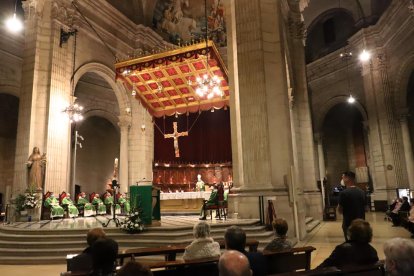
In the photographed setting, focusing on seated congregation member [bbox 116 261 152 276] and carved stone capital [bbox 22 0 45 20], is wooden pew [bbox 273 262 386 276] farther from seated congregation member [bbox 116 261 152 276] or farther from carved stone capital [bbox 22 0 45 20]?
carved stone capital [bbox 22 0 45 20]

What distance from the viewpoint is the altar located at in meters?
11.6

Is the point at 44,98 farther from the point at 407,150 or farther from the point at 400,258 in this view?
the point at 407,150

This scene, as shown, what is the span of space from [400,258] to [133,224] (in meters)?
5.68

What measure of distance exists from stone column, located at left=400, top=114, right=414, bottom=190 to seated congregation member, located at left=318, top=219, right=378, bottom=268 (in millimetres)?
13308

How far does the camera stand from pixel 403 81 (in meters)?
14.6

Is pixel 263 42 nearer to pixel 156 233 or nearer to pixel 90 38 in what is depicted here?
pixel 156 233

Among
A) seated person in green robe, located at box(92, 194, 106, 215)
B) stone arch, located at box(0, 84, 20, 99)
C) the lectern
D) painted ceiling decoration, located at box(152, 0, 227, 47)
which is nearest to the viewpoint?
the lectern

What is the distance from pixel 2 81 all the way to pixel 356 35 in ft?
52.3

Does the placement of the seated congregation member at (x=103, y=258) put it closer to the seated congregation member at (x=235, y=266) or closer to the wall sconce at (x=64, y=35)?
the seated congregation member at (x=235, y=266)

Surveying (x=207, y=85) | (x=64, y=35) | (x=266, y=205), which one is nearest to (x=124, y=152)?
(x=64, y=35)

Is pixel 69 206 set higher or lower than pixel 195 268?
higher

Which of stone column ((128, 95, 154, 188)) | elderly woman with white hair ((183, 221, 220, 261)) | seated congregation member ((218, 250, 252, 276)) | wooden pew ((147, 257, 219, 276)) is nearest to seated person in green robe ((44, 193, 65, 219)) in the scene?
stone column ((128, 95, 154, 188))

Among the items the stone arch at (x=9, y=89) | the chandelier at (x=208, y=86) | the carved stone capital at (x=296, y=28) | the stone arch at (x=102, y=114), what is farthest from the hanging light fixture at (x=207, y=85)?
the stone arch at (x=9, y=89)

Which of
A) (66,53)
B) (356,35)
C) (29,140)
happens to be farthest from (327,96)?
(29,140)
